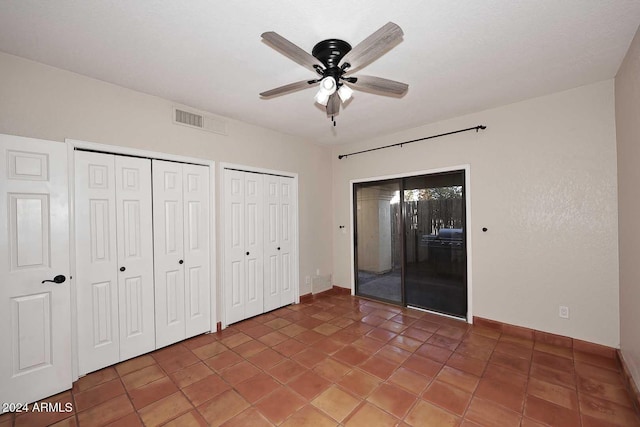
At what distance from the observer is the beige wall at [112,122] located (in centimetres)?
219

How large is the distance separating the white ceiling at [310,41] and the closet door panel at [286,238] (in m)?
1.62

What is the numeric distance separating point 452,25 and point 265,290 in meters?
3.81

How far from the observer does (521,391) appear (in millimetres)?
2207

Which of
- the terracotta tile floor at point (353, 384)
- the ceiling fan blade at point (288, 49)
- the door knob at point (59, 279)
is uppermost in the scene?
the ceiling fan blade at point (288, 49)

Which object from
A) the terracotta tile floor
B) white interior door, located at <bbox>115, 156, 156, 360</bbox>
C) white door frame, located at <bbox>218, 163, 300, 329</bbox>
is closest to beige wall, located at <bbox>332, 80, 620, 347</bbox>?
the terracotta tile floor

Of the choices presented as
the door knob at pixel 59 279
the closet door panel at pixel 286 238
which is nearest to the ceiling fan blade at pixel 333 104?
the closet door panel at pixel 286 238

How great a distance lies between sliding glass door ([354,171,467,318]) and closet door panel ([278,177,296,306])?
1275mm

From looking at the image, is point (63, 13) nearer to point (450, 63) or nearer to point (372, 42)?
point (372, 42)

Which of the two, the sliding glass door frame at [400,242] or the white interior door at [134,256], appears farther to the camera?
the sliding glass door frame at [400,242]

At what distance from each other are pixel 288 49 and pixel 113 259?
267 cm

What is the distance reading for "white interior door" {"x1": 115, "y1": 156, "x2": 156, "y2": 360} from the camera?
2.72 metres

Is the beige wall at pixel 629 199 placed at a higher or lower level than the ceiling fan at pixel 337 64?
lower

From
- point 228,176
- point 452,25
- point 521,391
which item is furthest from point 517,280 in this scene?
point 228,176

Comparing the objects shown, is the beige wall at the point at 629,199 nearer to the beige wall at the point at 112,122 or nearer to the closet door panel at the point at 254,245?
the beige wall at the point at 112,122
